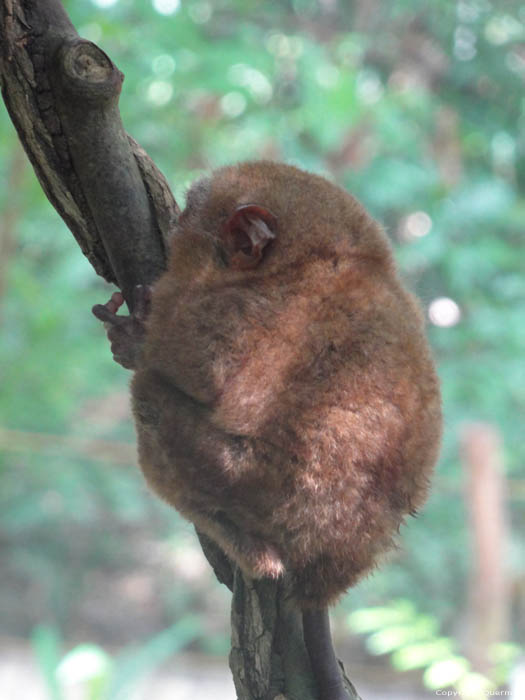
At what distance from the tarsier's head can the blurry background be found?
3.13 m

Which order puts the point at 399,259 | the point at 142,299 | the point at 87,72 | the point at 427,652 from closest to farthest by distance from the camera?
1. the point at 87,72
2. the point at 142,299
3. the point at 427,652
4. the point at 399,259

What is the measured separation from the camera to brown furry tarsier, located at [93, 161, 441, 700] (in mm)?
1560

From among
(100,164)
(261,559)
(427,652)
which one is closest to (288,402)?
(261,559)

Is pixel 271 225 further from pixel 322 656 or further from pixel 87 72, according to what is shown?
pixel 322 656

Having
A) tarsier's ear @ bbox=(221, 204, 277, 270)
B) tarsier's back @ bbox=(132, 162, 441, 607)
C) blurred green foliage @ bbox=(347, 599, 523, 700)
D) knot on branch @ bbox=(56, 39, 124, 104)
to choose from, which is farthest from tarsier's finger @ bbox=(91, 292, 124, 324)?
blurred green foliage @ bbox=(347, 599, 523, 700)

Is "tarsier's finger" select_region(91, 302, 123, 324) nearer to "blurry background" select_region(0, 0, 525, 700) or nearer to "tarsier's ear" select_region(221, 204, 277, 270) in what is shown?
"tarsier's ear" select_region(221, 204, 277, 270)

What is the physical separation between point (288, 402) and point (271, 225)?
1.40ft

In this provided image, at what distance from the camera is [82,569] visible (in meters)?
7.71

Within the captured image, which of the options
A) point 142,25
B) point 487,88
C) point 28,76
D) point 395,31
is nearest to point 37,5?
point 28,76

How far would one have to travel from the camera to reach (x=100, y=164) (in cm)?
165

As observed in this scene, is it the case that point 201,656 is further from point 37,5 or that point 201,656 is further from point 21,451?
point 37,5

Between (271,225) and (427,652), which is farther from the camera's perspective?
(427,652)

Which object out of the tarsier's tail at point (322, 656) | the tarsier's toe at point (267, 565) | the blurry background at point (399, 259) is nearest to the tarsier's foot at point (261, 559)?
the tarsier's toe at point (267, 565)

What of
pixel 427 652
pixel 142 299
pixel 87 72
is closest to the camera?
pixel 87 72
